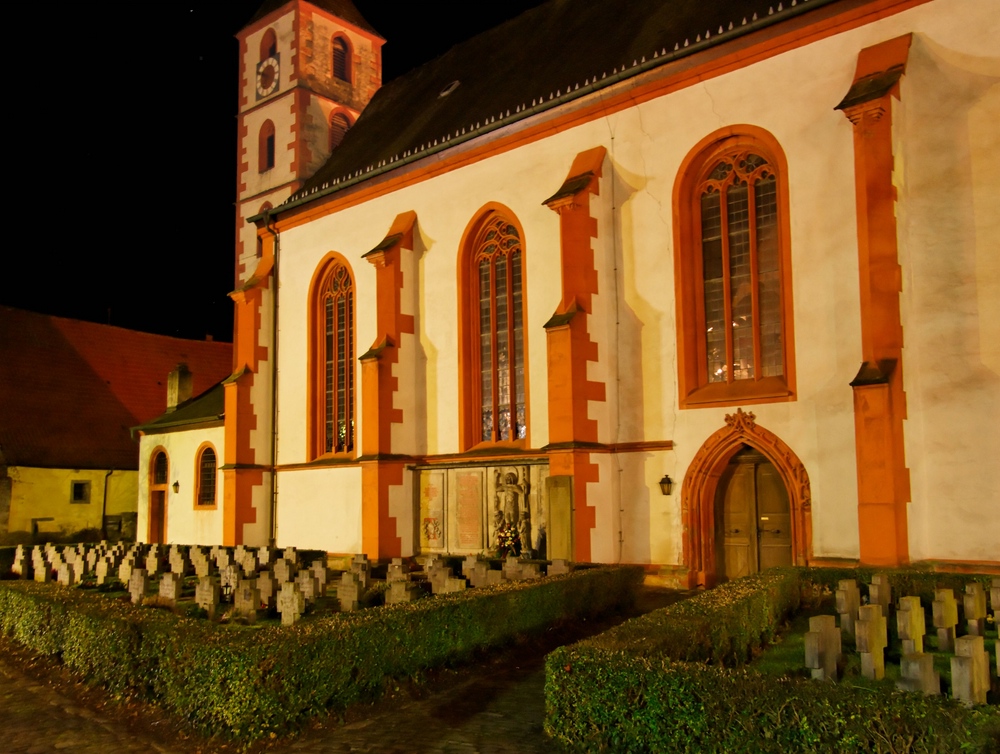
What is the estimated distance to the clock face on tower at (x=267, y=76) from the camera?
99.6 ft

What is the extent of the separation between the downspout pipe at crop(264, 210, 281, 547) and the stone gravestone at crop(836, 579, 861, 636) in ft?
55.5

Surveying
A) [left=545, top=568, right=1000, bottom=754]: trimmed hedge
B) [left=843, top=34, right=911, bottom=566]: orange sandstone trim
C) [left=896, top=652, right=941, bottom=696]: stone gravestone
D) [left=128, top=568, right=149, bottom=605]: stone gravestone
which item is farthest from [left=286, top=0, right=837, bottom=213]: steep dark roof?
[left=545, top=568, right=1000, bottom=754]: trimmed hedge

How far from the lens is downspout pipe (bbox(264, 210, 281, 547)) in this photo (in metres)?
23.7

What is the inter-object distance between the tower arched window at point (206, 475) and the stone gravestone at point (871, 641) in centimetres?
2143

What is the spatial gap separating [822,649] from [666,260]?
32.8 feet

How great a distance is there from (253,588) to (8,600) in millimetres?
3725

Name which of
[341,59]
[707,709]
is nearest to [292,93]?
[341,59]

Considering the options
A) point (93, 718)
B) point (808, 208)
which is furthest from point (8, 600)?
point (808, 208)

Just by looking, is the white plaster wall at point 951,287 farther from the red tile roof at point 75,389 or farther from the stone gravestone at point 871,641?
the red tile roof at point 75,389

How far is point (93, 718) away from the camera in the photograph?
833 cm

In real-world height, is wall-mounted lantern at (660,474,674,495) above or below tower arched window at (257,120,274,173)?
below

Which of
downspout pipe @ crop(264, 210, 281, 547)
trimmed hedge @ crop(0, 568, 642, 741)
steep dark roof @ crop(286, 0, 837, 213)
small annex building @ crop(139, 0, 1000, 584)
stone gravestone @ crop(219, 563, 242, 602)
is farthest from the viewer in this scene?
downspout pipe @ crop(264, 210, 281, 547)

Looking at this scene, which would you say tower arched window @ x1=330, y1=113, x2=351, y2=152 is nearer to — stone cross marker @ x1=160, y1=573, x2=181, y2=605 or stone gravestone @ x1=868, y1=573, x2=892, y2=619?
stone cross marker @ x1=160, y1=573, x2=181, y2=605

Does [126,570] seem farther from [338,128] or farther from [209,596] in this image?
[338,128]
